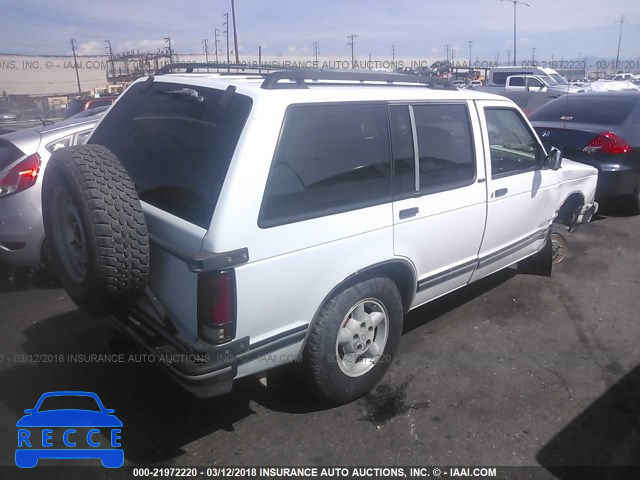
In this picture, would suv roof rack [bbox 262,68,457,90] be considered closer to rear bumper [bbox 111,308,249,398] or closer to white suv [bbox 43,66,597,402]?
white suv [bbox 43,66,597,402]

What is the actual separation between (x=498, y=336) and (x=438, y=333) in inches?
18.4

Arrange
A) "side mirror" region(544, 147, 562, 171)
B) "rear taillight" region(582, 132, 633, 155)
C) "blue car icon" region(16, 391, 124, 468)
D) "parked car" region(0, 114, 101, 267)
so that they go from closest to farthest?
1. "blue car icon" region(16, 391, 124, 468)
2. "side mirror" region(544, 147, 562, 171)
3. "parked car" region(0, 114, 101, 267)
4. "rear taillight" region(582, 132, 633, 155)

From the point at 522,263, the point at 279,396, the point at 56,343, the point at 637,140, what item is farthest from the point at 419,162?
the point at 637,140

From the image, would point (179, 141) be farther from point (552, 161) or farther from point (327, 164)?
point (552, 161)

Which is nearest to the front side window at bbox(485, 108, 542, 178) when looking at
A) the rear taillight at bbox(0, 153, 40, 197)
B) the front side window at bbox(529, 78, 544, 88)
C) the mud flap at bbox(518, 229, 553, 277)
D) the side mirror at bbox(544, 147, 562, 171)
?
the side mirror at bbox(544, 147, 562, 171)

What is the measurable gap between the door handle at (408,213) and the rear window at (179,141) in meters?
1.17

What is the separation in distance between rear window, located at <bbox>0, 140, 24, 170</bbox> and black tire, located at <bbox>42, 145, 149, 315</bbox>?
2.39 meters

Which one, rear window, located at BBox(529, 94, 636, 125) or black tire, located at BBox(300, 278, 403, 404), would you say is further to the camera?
rear window, located at BBox(529, 94, 636, 125)

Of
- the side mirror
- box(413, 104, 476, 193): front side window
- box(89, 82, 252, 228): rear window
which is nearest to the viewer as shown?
box(89, 82, 252, 228): rear window

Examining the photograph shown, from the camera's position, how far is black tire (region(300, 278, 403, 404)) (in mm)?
2873

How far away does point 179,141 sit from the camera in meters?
2.79

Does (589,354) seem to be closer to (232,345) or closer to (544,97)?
(232,345)

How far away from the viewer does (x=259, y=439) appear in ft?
9.51

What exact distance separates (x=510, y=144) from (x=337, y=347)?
2384mm
